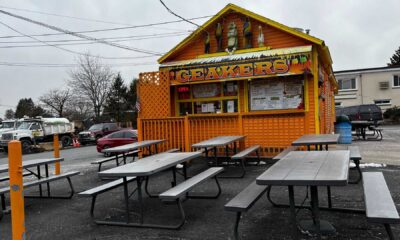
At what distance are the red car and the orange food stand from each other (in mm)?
5790

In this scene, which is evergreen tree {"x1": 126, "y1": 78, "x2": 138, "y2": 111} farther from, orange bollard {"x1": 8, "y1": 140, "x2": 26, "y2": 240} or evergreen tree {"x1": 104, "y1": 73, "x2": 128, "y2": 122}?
orange bollard {"x1": 8, "y1": 140, "x2": 26, "y2": 240}

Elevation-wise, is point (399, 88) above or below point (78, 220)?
above

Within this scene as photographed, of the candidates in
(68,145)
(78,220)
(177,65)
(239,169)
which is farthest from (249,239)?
(68,145)

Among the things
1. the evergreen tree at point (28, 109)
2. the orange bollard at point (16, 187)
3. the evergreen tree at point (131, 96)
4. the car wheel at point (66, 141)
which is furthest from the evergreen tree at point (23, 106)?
the orange bollard at point (16, 187)

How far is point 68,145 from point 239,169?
21.0 m

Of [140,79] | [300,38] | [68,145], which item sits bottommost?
[68,145]

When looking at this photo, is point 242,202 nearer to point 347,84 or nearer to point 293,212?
point 293,212

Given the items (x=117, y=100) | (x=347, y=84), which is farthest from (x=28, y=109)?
(x=347, y=84)

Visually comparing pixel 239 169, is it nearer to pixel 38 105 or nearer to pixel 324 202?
pixel 324 202

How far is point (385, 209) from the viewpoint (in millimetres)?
3178

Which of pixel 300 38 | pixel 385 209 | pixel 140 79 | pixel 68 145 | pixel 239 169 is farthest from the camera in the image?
pixel 68 145

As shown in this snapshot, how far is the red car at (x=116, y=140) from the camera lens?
1595cm

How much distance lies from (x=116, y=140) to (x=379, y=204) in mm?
14057

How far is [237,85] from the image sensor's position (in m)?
10.5
